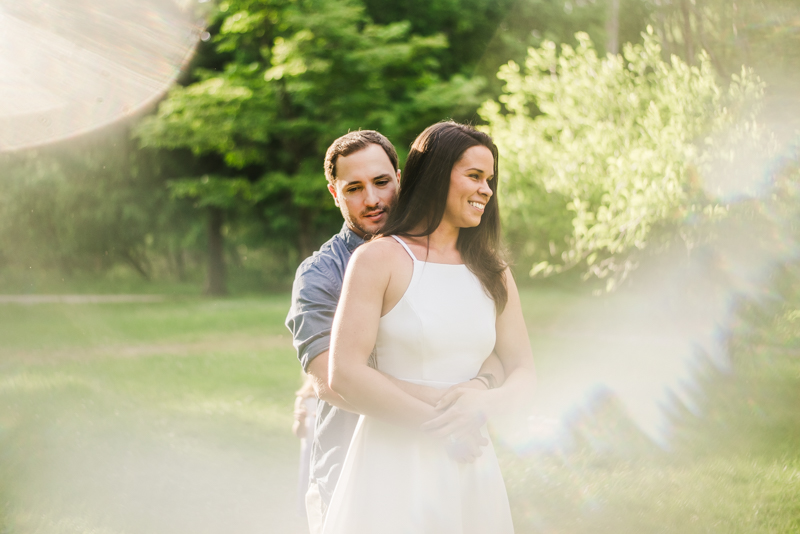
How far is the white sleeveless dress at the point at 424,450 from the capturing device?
201 cm

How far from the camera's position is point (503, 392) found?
80.4 inches

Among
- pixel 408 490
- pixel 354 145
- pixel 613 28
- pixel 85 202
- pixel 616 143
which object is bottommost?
pixel 408 490

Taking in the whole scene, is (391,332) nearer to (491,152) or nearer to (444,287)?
(444,287)

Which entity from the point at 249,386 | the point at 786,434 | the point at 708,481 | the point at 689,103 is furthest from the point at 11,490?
the point at 689,103

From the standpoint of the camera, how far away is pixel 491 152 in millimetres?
2094

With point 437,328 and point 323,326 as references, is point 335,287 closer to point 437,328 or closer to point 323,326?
point 323,326

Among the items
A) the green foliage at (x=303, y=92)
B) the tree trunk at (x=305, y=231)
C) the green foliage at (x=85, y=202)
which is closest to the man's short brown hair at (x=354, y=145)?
the green foliage at (x=303, y=92)

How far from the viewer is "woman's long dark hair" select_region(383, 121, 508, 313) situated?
2.03 meters

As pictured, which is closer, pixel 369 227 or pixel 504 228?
pixel 369 227

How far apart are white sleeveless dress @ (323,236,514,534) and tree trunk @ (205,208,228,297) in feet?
81.1

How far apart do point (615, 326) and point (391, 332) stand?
49.7 feet

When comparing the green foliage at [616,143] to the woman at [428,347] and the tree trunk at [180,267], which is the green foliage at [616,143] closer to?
the woman at [428,347]

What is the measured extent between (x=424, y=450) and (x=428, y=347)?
1.05ft

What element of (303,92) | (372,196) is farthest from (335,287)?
(303,92)
